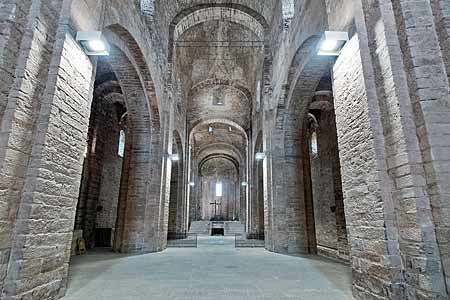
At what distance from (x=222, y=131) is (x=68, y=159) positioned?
20.4 metres

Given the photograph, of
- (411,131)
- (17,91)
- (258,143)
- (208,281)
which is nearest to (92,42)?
(17,91)

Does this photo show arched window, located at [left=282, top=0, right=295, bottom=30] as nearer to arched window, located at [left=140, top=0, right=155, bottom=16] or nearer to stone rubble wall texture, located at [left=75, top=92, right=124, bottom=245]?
arched window, located at [left=140, top=0, right=155, bottom=16]

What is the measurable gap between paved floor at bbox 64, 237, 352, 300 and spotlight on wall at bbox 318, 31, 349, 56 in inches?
160

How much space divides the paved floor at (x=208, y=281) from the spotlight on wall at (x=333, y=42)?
4076mm

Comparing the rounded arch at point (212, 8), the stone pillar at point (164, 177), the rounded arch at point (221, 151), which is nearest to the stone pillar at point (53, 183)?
the stone pillar at point (164, 177)

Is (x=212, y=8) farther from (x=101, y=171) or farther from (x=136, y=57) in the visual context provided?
(x=101, y=171)

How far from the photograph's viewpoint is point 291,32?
334 inches

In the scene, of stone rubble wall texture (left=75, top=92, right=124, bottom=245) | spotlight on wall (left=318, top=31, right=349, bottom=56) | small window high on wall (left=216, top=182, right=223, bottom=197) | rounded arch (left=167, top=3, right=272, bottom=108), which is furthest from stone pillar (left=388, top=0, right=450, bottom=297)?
small window high on wall (left=216, top=182, right=223, bottom=197)

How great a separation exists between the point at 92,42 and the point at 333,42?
4.06 m

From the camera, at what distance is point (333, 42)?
448 cm

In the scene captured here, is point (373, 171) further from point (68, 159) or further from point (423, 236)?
point (68, 159)

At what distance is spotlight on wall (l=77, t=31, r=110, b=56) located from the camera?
4.26 meters

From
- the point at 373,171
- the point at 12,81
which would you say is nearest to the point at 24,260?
the point at 12,81

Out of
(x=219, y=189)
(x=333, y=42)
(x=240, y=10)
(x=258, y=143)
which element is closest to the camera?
(x=333, y=42)
